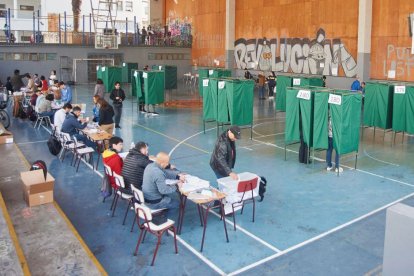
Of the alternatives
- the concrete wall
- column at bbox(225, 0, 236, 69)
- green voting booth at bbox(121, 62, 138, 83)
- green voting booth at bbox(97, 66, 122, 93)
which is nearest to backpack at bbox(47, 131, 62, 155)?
green voting booth at bbox(97, 66, 122, 93)

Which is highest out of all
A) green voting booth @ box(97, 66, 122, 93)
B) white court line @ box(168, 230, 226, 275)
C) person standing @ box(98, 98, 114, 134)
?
green voting booth @ box(97, 66, 122, 93)

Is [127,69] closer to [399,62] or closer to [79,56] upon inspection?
[79,56]

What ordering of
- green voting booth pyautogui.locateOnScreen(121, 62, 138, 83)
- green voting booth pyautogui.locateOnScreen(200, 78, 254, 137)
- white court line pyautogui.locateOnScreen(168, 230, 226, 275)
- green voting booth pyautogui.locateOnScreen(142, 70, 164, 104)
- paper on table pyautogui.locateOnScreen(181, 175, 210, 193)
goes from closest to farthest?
white court line pyautogui.locateOnScreen(168, 230, 226, 275), paper on table pyautogui.locateOnScreen(181, 175, 210, 193), green voting booth pyautogui.locateOnScreen(200, 78, 254, 137), green voting booth pyautogui.locateOnScreen(142, 70, 164, 104), green voting booth pyautogui.locateOnScreen(121, 62, 138, 83)

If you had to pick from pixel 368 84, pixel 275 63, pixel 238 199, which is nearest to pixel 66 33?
pixel 275 63

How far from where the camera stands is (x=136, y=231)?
8.21 m

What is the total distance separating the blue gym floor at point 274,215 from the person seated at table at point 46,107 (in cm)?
169

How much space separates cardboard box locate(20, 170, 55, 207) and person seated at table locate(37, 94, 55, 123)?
29.2ft

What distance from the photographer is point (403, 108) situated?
15016mm

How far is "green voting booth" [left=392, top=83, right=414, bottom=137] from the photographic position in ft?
48.5

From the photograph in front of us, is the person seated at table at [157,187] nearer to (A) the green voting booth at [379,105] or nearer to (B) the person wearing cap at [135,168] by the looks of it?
(B) the person wearing cap at [135,168]

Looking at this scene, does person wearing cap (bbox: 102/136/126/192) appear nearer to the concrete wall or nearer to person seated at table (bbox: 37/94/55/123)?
person seated at table (bbox: 37/94/55/123)

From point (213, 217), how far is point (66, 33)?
30.0 meters

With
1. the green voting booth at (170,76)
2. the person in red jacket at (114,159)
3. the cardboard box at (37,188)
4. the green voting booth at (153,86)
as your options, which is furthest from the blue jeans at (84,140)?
the green voting booth at (170,76)

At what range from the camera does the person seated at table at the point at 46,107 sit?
17.2 meters
